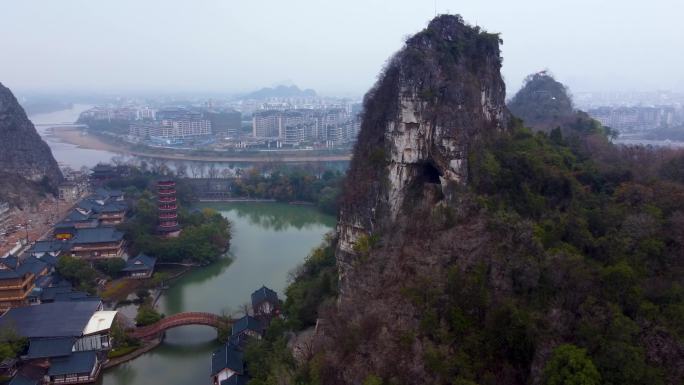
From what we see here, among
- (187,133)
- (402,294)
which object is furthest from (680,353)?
(187,133)

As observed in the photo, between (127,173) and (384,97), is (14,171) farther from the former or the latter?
(384,97)

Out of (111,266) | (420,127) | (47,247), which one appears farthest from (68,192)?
(420,127)

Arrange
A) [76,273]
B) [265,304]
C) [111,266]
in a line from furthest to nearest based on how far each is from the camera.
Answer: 1. [111,266]
2. [76,273]
3. [265,304]

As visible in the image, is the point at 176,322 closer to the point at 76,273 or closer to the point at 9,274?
the point at 76,273

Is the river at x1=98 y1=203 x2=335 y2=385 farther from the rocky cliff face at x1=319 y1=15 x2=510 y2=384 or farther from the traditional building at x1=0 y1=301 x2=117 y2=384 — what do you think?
the rocky cliff face at x1=319 y1=15 x2=510 y2=384

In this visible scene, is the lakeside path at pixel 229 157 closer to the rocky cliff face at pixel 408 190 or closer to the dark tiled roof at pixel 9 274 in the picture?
the dark tiled roof at pixel 9 274

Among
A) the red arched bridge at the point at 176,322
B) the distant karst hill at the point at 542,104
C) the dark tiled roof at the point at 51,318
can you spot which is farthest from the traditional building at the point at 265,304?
the distant karst hill at the point at 542,104
